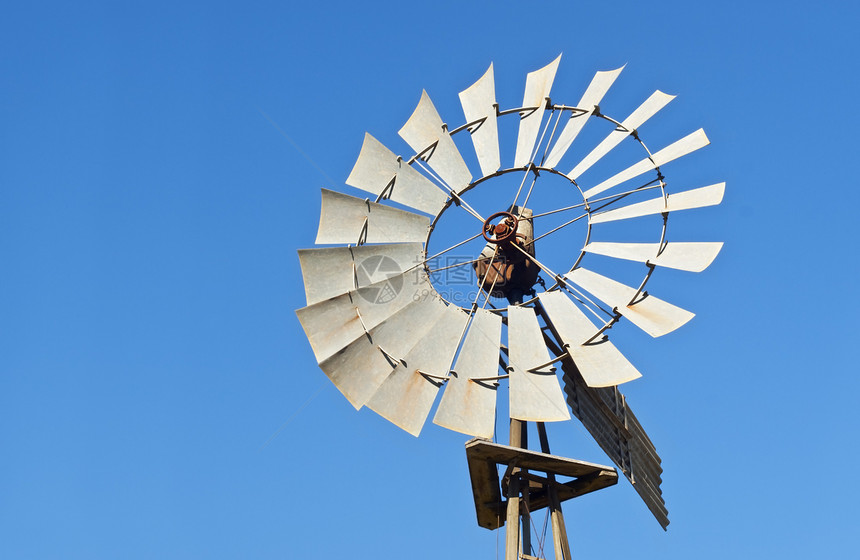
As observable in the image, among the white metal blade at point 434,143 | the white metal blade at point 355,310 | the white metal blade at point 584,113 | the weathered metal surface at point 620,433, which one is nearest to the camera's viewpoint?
the white metal blade at point 355,310

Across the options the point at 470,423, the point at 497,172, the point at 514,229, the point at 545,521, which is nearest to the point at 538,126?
the point at 497,172

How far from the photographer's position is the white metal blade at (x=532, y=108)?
10.8m

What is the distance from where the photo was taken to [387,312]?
10.2m

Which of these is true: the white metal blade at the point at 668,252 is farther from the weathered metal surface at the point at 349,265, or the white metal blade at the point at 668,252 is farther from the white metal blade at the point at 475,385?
the weathered metal surface at the point at 349,265

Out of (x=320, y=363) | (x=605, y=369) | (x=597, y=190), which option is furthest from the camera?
(x=597, y=190)

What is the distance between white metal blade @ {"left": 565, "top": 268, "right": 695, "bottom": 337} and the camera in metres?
8.97

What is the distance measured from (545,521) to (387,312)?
2.83m

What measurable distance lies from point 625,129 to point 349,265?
11.6 ft

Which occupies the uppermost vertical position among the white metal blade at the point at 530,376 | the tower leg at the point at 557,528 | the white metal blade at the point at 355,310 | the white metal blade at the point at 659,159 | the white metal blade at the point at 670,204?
the white metal blade at the point at 659,159

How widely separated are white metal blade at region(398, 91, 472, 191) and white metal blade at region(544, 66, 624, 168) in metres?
1.03

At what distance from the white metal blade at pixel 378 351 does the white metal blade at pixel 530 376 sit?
0.91 metres

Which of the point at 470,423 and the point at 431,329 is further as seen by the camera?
the point at 431,329

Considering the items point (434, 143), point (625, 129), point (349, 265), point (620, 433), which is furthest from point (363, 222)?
point (620, 433)

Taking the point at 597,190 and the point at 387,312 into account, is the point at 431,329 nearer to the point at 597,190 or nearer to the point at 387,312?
the point at 387,312
